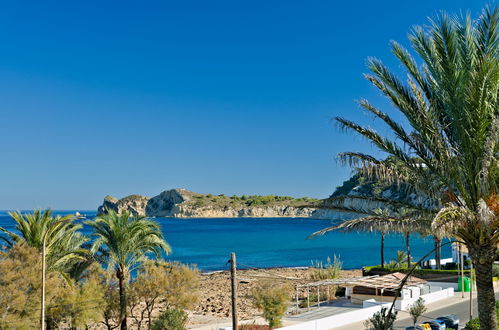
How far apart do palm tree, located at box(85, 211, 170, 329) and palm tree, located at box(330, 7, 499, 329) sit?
15.3m

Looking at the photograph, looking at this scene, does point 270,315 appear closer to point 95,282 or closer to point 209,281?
point 95,282

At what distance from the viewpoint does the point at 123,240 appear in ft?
78.2

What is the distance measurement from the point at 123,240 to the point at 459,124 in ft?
58.3

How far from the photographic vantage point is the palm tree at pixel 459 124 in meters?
10.5

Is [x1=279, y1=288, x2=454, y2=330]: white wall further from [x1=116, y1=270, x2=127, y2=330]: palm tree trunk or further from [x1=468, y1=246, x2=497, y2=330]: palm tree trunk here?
[x1=468, y1=246, x2=497, y2=330]: palm tree trunk

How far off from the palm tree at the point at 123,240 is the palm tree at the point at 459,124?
15.3 metres

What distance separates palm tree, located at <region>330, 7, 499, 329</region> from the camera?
10.5 m

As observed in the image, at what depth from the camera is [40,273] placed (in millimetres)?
19984

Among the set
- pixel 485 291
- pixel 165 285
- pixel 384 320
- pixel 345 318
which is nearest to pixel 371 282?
pixel 345 318

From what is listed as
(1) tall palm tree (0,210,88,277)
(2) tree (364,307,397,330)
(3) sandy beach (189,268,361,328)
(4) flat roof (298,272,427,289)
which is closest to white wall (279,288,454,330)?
(4) flat roof (298,272,427,289)

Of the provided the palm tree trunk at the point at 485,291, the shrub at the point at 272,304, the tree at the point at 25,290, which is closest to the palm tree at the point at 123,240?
the tree at the point at 25,290

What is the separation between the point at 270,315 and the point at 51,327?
11570 millimetres

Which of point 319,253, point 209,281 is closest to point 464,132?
point 209,281

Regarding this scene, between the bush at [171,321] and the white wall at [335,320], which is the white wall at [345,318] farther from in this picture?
the bush at [171,321]
